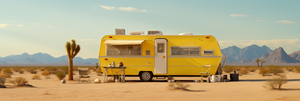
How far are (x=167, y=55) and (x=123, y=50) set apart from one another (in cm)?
230

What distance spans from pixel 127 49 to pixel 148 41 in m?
1.17

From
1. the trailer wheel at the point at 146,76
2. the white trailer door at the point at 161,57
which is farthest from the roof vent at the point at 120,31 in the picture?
the trailer wheel at the point at 146,76

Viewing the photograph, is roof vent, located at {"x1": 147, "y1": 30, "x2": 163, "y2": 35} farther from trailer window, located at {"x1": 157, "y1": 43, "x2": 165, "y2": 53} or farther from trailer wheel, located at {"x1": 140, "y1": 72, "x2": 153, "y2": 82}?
trailer wheel, located at {"x1": 140, "y1": 72, "x2": 153, "y2": 82}

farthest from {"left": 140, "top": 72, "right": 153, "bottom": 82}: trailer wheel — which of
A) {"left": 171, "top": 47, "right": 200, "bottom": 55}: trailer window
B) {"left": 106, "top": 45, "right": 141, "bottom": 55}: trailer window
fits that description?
{"left": 171, "top": 47, "right": 200, "bottom": 55}: trailer window

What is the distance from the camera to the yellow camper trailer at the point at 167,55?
565 inches

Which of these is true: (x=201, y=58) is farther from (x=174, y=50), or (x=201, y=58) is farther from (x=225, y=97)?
(x=225, y=97)

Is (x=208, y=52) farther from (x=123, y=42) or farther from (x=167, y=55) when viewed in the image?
(x=123, y=42)

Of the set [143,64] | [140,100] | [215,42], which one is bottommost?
[140,100]

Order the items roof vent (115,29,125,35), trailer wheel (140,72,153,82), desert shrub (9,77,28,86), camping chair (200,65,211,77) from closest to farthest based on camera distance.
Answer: desert shrub (9,77,28,86)
camping chair (200,65,211,77)
trailer wheel (140,72,153,82)
roof vent (115,29,125,35)

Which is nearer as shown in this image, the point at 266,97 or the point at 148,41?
the point at 266,97

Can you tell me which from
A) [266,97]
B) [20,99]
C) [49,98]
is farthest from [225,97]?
[20,99]

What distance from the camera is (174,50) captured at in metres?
14.5

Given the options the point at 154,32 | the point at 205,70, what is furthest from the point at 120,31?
the point at 205,70

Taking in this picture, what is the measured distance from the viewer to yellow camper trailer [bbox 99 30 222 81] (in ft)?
47.1
